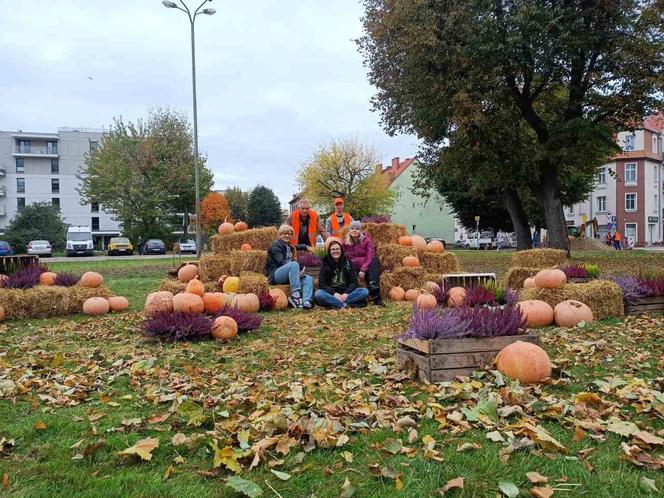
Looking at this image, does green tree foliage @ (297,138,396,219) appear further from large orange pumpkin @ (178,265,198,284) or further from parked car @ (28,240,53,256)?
large orange pumpkin @ (178,265,198,284)

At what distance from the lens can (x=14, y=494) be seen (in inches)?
86.4

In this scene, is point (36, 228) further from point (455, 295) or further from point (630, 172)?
point (630, 172)

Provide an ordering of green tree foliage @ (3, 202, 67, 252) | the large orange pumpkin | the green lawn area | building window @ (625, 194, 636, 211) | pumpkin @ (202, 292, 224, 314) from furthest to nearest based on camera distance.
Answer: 1. building window @ (625, 194, 636, 211)
2. green tree foliage @ (3, 202, 67, 252)
3. the large orange pumpkin
4. pumpkin @ (202, 292, 224, 314)
5. the green lawn area

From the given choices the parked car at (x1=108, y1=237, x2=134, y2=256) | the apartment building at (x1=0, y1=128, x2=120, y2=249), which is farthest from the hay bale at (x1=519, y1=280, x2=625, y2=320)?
the apartment building at (x1=0, y1=128, x2=120, y2=249)

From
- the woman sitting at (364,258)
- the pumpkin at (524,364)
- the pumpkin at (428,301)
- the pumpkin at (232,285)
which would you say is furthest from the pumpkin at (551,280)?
the pumpkin at (232,285)

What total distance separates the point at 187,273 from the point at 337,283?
11.3ft

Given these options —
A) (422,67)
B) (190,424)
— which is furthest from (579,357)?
(422,67)

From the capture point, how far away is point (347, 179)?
4619cm

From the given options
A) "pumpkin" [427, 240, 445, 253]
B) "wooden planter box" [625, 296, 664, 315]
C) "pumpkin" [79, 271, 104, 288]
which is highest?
"pumpkin" [427, 240, 445, 253]

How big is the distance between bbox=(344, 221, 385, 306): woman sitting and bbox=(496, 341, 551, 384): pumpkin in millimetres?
4663

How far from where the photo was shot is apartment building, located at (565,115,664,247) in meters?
54.1

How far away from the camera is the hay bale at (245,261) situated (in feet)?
30.3

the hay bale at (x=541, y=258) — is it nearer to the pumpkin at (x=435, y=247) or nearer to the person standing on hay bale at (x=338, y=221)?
the pumpkin at (x=435, y=247)

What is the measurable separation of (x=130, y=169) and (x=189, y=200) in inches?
221
